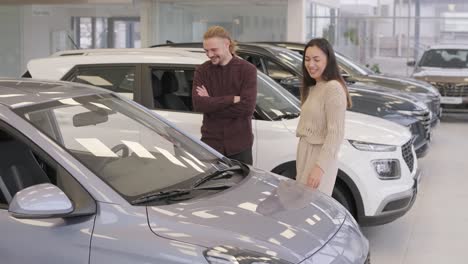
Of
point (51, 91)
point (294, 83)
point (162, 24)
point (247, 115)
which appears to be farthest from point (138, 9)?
point (51, 91)

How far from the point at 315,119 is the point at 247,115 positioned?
2.28ft

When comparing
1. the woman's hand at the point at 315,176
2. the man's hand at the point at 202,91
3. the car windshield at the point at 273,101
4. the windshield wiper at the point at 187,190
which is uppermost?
the man's hand at the point at 202,91

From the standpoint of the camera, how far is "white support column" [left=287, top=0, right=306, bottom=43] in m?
15.7

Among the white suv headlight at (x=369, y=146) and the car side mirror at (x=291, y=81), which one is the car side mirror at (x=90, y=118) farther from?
the car side mirror at (x=291, y=81)

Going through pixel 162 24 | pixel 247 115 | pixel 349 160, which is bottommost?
pixel 349 160

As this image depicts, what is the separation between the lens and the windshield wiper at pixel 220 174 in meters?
3.34

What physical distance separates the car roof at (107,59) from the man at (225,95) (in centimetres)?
91

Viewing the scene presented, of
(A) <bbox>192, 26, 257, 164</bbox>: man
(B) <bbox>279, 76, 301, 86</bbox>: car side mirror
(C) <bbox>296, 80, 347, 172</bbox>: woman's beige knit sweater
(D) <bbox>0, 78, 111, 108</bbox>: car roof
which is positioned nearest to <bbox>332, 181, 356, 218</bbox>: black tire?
(A) <bbox>192, 26, 257, 164</bbox>: man

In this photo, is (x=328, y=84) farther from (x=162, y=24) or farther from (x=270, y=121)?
(x=162, y=24)

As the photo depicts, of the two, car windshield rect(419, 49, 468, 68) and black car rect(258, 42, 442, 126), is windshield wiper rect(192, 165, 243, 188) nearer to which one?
black car rect(258, 42, 442, 126)

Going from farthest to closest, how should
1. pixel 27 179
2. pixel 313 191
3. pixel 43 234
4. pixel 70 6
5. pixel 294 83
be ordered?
1. pixel 70 6
2. pixel 294 83
3. pixel 313 191
4. pixel 27 179
5. pixel 43 234

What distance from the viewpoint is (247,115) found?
484cm

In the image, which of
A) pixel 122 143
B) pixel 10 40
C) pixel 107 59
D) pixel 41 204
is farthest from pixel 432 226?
pixel 10 40

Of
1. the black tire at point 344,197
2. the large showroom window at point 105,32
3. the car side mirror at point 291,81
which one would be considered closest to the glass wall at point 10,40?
the large showroom window at point 105,32
